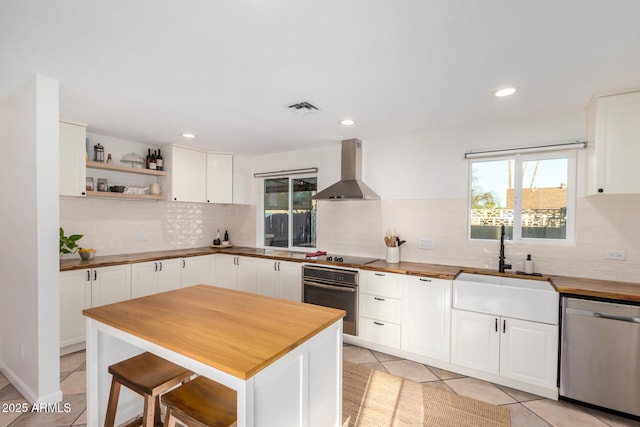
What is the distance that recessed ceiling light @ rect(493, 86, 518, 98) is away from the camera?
7.43 ft

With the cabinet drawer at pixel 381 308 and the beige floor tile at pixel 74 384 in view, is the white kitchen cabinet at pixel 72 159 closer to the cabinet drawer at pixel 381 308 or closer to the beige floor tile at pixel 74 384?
the beige floor tile at pixel 74 384

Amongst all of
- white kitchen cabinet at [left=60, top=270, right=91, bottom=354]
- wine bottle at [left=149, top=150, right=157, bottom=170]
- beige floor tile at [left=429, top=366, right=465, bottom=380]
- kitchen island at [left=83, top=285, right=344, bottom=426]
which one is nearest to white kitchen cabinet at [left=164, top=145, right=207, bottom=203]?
wine bottle at [left=149, top=150, right=157, bottom=170]

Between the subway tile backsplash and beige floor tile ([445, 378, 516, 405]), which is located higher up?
the subway tile backsplash

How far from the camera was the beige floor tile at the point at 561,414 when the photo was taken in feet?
6.97

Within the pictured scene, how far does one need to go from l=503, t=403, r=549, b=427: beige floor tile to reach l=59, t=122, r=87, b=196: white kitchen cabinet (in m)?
4.38

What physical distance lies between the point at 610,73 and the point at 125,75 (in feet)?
10.6

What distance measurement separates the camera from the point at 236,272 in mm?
4383

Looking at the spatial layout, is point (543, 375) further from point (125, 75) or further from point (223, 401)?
point (125, 75)

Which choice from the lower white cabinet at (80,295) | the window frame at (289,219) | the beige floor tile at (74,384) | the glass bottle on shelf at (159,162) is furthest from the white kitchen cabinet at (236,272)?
the beige floor tile at (74,384)

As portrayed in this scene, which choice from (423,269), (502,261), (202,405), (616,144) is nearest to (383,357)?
(423,269)

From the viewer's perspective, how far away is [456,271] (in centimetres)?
296

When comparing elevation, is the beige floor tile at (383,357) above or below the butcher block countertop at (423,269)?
below

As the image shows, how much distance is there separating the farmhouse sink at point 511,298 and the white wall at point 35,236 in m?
3.22

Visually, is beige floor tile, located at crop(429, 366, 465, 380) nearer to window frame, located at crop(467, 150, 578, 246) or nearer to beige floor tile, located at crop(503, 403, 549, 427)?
beige floor tile, located at crop(503, 403, 549, 427)
